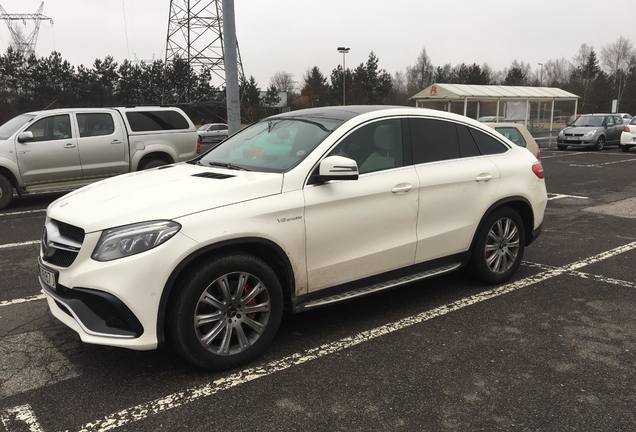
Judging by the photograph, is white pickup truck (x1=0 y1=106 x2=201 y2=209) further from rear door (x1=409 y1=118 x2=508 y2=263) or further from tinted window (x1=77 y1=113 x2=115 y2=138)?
rear door (x1=409 y1=118 x2=508 y2=263)

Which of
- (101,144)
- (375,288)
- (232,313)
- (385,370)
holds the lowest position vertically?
(385,370)

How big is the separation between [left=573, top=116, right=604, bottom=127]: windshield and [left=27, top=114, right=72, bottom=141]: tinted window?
21.6 m

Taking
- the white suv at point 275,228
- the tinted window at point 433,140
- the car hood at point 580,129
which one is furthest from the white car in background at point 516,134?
the car hood at point 580,129

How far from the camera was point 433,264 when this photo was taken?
4586 mm

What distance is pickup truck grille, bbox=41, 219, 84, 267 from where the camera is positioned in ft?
10.7

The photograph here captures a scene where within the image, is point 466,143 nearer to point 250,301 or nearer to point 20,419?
point 250,301

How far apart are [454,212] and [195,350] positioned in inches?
99.4

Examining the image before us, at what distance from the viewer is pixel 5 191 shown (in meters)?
9.61

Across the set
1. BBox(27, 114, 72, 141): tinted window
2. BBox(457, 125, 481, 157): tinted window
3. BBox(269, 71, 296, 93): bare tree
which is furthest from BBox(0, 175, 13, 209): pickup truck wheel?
BBox(269, 71, 296, 93): bare tree

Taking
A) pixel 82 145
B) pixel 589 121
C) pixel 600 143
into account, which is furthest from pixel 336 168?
pixel 589 121

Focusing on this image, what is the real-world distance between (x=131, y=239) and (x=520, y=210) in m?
3.82

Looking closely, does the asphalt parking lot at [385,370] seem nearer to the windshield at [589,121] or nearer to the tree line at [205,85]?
the windshield at [589,121]

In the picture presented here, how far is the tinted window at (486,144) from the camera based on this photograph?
502 cm

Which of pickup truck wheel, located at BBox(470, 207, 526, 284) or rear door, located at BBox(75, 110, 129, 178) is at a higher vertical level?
rear door, located at BBox(75, 110, 129, 178)
